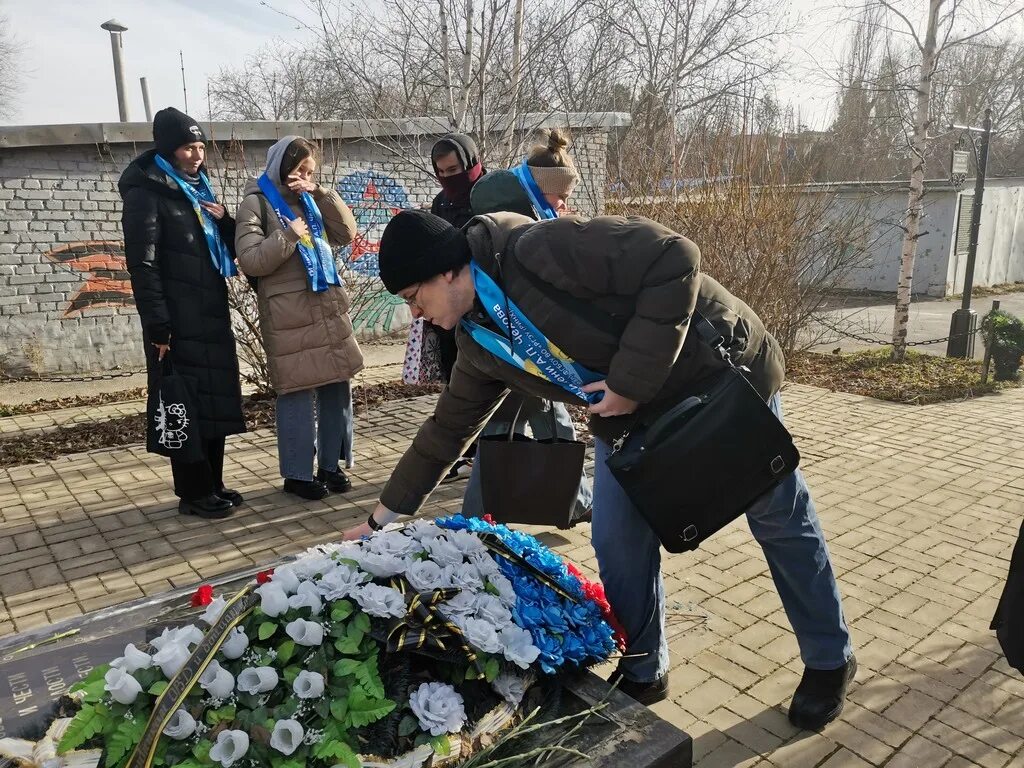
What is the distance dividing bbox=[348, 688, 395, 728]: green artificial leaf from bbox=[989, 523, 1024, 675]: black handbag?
5.60 feet

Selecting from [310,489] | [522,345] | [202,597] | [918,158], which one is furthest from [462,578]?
[918,158]

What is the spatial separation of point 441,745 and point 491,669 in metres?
0.20

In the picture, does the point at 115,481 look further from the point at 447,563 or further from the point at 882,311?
the point at 882,311

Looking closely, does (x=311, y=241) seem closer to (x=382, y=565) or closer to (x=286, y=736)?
(x=382, y=565)

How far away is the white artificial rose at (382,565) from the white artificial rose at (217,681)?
0.39 meters

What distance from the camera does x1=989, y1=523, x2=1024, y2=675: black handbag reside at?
217cm

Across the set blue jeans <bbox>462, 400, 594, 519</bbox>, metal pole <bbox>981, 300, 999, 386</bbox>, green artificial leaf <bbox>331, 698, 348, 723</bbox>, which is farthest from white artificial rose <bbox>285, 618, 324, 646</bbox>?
metal pole <bbox>981, 300, 999, 386</bbox>

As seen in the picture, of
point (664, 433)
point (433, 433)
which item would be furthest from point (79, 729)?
point (664, 433)

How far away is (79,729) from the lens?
5.04ft

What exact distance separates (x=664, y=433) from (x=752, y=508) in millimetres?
444

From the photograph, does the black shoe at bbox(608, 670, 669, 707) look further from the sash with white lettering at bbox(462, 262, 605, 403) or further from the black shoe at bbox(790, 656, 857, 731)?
the sash with white lettering at bbox(462, 262, 605, 403)

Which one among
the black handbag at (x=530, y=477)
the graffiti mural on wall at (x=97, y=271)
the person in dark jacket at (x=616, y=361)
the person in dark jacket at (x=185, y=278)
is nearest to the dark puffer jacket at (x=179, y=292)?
the person in dark jacket at (x=185, y=278)

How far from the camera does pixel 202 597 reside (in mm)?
2262

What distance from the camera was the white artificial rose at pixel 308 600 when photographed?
5.57 ft
